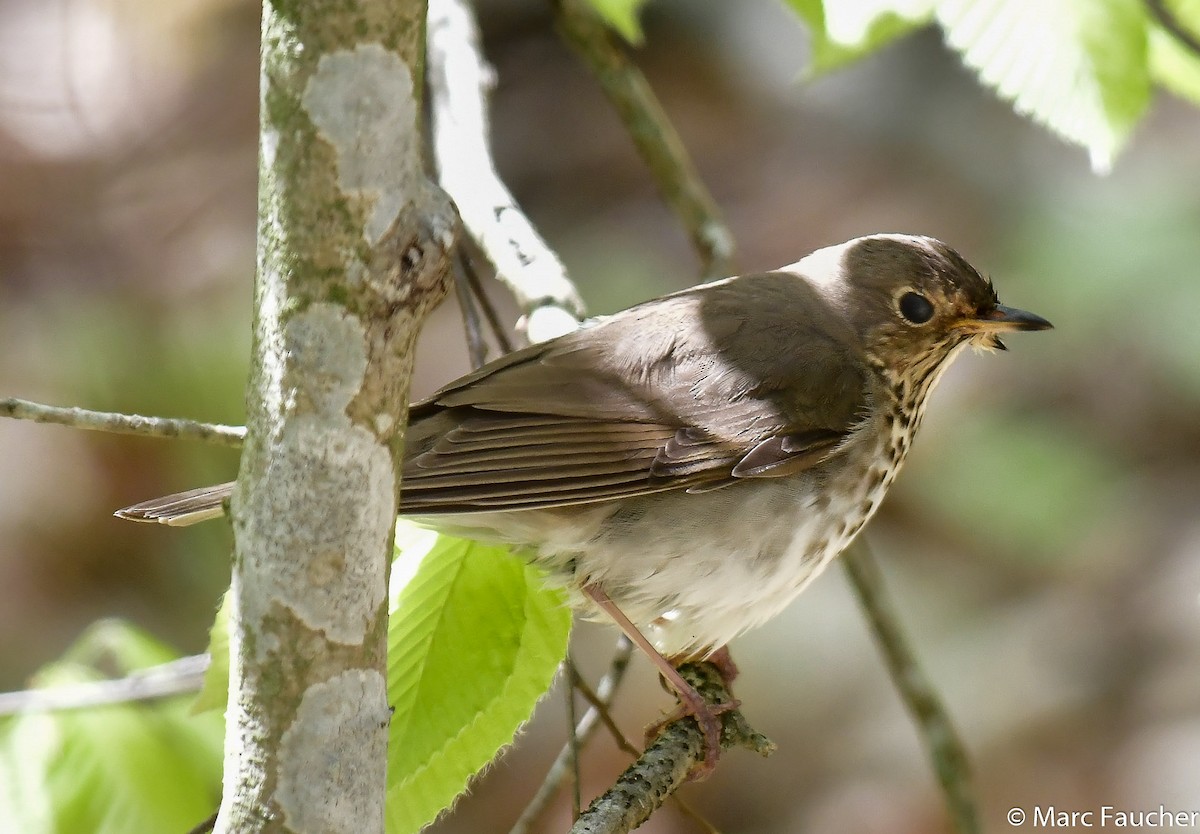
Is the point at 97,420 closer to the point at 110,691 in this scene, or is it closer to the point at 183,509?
the point at 183,509

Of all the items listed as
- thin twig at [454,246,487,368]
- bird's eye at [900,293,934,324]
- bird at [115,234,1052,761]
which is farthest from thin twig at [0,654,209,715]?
bird's eye at [900,293,934,324]

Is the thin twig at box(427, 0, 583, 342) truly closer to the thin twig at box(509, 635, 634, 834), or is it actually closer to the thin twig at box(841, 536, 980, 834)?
the thin twig at box(509, 635, 634, 834)

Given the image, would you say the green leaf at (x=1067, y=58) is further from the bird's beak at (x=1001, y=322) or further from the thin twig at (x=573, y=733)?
the thin twig at (x=573, y=733)

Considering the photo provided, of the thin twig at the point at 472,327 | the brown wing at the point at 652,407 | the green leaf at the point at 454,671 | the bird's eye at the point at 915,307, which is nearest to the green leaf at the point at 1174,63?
the bird's eye at the point at 915,307

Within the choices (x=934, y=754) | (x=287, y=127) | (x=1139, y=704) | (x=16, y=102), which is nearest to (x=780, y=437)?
(x=934, y=754)

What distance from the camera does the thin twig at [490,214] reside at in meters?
2.97

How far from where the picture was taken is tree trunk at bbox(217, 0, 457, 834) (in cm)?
133

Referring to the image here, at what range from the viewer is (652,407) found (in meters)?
2.79

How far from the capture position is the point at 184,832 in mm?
2545

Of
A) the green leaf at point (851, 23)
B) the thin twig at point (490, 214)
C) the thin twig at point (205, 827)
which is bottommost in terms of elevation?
the thin twig at point (205, 827)

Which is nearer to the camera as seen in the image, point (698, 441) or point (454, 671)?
point (454, 671)

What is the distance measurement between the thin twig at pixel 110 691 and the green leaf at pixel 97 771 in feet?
0.10

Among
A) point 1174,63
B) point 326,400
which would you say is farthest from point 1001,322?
point 326,400

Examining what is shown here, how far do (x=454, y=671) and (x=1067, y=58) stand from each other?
158 cm
